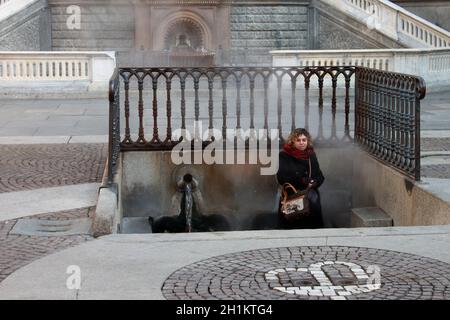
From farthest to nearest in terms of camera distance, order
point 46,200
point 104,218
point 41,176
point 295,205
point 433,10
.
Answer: point 433,10
point 41,176
point 295,205
point 46,200
point 104,218

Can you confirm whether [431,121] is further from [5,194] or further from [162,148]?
[5,194]

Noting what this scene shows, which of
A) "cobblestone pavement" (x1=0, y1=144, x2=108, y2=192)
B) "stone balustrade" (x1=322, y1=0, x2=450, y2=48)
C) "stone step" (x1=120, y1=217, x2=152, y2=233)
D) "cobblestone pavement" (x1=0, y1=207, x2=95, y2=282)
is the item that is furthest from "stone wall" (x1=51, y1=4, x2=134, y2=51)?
"cobblestone pavement" (x1=0, y1=207, x2=95, y2=282)

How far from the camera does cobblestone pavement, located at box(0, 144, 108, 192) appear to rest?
37.2 ft

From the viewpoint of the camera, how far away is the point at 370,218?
11039 millimetres

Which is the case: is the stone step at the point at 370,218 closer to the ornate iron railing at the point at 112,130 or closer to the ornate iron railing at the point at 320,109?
the ornate iron railing at the point at 320,109

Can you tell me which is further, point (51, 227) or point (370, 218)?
point (370, 218)

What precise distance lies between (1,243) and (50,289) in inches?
72.6


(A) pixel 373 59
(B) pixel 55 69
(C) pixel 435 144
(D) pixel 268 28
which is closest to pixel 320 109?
(C) pixel 435 144

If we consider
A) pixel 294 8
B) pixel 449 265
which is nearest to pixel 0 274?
pixel 449 265

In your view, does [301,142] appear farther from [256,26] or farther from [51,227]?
[256,26]

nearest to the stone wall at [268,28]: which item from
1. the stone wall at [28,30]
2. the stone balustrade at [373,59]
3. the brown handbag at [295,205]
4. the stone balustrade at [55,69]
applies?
the stone wall at [28,30]

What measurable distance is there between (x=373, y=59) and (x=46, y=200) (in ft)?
49.7

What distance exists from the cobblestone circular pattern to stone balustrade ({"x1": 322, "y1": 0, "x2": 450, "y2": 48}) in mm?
20431

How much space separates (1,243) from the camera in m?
8.23
